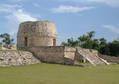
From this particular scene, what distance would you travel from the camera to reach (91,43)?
36.8 meters

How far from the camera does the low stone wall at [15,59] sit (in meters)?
15.0

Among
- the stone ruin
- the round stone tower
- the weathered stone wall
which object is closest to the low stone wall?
the weathered stone wall

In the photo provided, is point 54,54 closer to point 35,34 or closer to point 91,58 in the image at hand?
point 35,34

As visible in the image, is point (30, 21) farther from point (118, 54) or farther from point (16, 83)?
point (118, 54)

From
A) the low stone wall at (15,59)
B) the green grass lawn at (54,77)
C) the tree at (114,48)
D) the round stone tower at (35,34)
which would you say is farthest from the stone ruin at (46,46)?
the tree at (114,48)

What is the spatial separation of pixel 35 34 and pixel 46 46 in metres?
3.08

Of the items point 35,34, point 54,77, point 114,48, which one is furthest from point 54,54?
point 114,48

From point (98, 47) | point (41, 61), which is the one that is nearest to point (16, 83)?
point (41, 61)

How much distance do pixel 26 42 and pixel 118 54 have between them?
669 inches

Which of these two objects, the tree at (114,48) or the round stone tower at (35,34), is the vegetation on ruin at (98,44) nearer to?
the tree at (114,48)

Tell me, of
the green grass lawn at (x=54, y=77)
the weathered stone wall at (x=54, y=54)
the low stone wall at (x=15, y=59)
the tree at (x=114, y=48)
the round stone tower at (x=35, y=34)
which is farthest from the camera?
the tree at (x=114, y=48)

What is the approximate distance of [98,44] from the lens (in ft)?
119

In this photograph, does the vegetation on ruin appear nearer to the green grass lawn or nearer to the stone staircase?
the stone staircase

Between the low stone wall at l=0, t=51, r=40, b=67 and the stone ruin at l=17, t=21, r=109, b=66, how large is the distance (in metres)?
1.47
